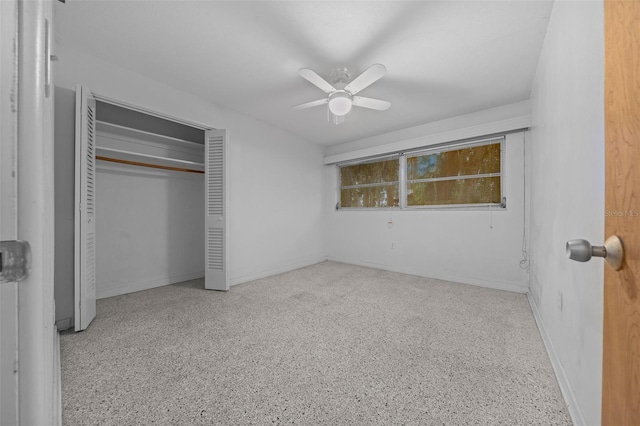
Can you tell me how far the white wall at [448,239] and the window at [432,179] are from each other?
171mm

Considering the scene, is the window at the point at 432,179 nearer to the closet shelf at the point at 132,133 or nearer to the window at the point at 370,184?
the window at the point at 370,184

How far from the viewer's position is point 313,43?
6.76 feet

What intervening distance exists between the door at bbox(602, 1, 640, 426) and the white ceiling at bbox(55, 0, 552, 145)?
1542 millimetres

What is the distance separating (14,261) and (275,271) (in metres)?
3.81

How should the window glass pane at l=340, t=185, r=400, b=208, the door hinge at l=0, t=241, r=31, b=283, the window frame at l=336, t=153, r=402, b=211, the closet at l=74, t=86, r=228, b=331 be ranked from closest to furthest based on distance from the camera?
the door hinge at l=0, t=241, r=31, b=283, the closet at l=74, t=86, r=228, b=331, the window frame at l=336, t=153, r=402, b=211, the window glass pane at l=340, t=185, r=400, b=208

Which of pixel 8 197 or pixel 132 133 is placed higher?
pixel 132 133

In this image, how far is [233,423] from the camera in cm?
120

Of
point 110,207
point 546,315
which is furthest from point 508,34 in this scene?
point 110,207

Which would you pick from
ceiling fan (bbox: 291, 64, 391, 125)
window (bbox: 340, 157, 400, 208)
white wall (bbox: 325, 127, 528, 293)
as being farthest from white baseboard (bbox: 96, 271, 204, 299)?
ceiling fan (bbox: 291, 64, 391, 125)

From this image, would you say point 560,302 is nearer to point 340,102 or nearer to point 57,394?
point 340,102

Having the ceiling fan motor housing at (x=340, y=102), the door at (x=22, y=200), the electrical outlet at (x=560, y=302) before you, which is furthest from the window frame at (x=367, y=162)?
the door at (x=22, y=200)

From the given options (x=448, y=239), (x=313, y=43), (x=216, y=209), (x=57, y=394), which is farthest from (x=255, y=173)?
(x=448, y=239)

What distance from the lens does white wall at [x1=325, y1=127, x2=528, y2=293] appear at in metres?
3.17

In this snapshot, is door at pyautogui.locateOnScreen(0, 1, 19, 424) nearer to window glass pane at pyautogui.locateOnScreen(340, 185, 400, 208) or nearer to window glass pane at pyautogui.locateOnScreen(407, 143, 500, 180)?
window glass pane at pyautogui.locateOnScreen(407, 143, 500, 180)
